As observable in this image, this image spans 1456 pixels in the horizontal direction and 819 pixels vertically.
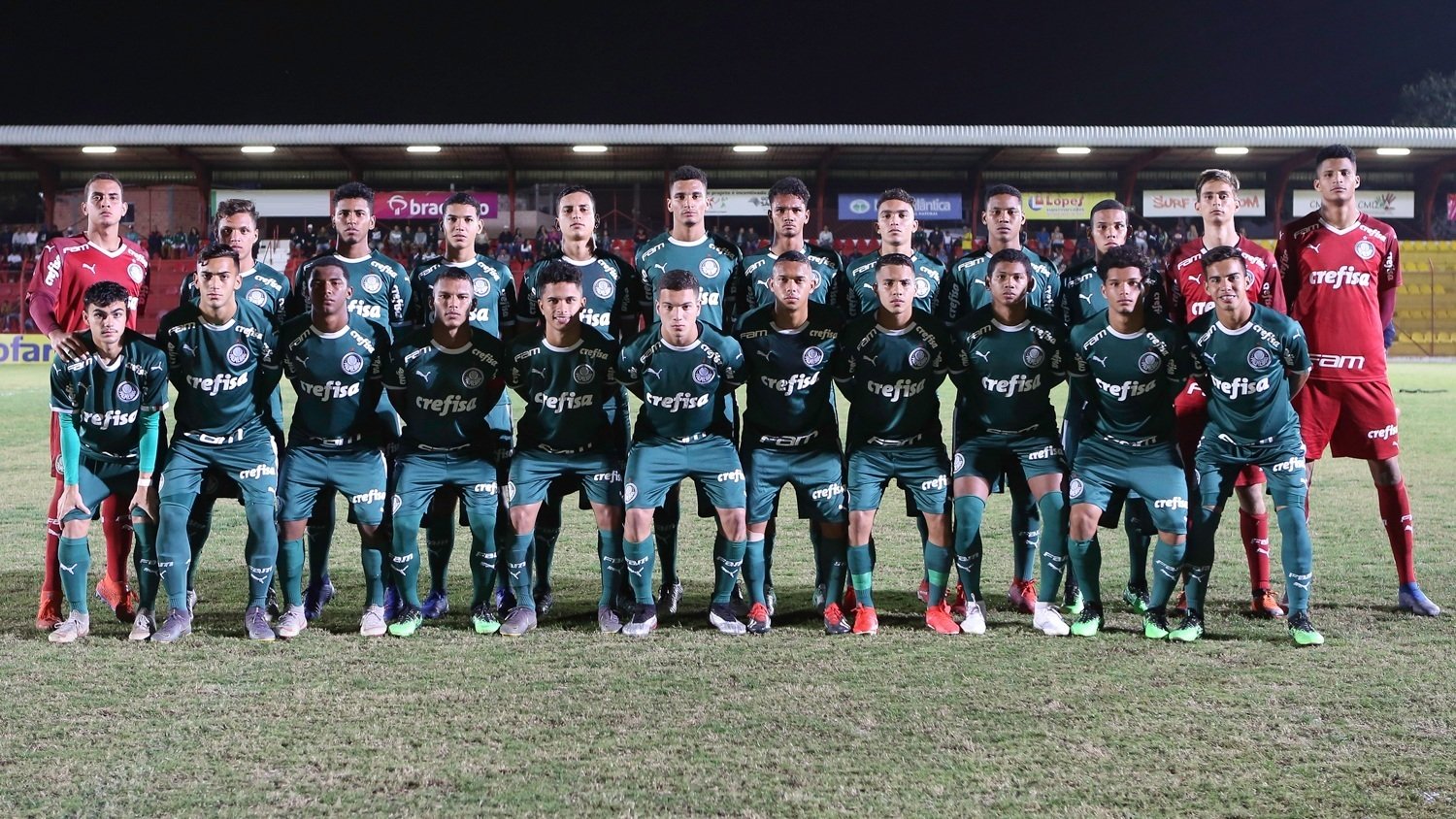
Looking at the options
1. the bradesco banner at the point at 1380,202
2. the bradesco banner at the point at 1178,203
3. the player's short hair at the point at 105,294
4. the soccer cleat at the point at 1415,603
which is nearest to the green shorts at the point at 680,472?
the player's short hair at the point at 105,294

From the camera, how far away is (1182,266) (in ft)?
20.1

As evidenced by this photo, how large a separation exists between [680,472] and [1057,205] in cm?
2982

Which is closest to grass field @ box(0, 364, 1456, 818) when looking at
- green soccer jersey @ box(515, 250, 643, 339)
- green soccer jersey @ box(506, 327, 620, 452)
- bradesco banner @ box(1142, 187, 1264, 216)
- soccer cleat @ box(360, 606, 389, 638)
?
soccer cleat @ box(360, 606, 389, 638)

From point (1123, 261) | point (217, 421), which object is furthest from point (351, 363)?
point (1123, 261)

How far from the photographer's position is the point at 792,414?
18.7 ft

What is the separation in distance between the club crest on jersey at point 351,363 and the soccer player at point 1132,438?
3.32 metres

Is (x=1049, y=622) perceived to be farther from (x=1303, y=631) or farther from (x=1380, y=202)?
(x=1380, y=202)

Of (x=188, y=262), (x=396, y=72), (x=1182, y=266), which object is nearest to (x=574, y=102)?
(x=396, y=72)

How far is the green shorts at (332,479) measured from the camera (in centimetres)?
552

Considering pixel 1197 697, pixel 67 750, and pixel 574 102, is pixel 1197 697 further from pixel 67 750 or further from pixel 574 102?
pixel 574 102

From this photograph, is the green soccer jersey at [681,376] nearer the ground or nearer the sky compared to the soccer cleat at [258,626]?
nearer the sky

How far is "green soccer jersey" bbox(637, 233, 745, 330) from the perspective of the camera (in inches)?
244

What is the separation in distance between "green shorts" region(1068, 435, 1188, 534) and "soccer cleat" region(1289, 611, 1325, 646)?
0.58 meters

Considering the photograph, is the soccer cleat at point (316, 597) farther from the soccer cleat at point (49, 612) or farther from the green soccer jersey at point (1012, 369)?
the green soccer jersey at point (1012, 369)
